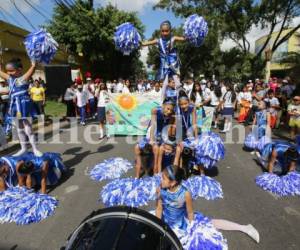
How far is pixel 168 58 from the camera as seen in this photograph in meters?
6.08

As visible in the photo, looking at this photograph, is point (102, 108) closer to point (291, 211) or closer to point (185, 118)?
point (185, 118)

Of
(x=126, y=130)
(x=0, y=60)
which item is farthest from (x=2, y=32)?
(x=126, y=130)

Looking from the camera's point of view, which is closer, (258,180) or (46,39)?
(46,39)

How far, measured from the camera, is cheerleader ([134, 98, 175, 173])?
5656 millimetres

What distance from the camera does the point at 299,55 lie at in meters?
16.9

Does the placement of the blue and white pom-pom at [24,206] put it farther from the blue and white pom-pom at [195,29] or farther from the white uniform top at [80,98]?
the white uniform top at [80,98]

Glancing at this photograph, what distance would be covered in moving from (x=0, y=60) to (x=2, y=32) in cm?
187

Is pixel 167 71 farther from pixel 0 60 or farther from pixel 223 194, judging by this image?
pixel 0 60

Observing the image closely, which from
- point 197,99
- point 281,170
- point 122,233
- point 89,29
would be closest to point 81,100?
point 197,99

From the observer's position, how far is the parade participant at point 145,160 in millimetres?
5801

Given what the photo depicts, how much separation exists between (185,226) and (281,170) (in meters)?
3.03

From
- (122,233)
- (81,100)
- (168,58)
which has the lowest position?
(122,233)

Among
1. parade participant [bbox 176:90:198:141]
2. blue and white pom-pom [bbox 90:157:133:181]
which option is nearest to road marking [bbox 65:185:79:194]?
blue and white pom-pom [bbox 90:157:133:181]

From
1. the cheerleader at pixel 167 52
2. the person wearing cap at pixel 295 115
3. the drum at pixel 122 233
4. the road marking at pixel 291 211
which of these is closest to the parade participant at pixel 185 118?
the cheerleader at pixel 167 52
